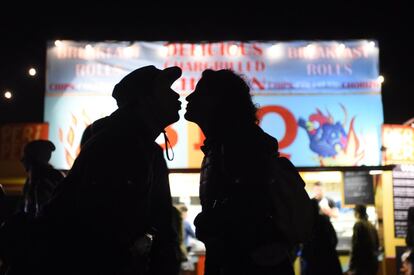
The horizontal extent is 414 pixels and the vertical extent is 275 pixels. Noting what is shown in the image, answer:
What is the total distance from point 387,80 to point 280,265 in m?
25.9

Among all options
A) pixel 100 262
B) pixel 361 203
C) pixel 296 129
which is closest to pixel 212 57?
pixel 296 129

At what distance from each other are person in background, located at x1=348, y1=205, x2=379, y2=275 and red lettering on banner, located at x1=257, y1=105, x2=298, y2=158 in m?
1.93

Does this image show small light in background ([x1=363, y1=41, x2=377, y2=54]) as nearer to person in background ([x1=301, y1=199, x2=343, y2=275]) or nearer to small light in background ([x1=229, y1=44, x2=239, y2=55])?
small light in background ([x1=229, y1=44, x2=239, y2=55])

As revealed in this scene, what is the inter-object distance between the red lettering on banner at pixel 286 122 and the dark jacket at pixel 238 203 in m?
7.26

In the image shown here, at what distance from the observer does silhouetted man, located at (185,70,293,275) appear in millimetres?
2482

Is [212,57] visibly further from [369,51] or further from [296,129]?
[369,51]

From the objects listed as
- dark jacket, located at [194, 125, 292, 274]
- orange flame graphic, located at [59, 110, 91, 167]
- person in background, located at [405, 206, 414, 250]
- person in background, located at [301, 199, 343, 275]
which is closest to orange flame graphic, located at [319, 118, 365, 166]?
person in background, located at [405, 206, 414, 250]

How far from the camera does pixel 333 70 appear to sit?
1017cm

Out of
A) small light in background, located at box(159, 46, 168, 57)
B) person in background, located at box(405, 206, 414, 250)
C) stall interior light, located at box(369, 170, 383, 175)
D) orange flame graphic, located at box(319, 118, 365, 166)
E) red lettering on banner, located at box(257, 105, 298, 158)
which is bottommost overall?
person in background, located at box(405, 206, 414, 250)

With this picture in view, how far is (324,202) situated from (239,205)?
30.8 ft

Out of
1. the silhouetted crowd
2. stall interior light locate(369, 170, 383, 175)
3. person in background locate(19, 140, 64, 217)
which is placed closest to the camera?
the silhouetted crowd

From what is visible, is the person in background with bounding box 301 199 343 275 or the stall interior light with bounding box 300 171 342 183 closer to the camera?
the person in background with bounding box 301 199 343 275

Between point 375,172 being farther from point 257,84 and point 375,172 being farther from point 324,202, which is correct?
point 257,84

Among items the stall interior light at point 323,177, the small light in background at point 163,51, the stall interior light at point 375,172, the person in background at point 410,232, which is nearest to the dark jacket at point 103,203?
the person in background at point 410,232
